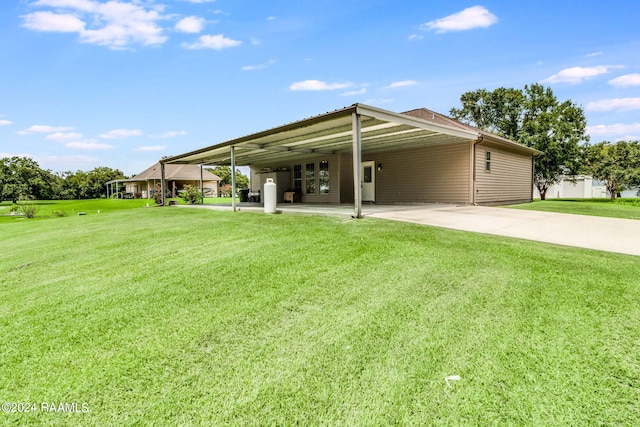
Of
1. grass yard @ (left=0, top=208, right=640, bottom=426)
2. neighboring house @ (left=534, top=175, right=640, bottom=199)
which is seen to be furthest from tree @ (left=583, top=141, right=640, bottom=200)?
grass yard @ (left=0, top=208, right=640, bottom=426)

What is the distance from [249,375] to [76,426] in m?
0.95

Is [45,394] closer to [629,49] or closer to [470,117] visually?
[629,49]

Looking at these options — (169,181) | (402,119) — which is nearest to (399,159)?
(402,119)

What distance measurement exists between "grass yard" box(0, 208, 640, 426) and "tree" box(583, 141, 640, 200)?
27939 millimetres

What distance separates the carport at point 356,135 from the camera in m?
6.80

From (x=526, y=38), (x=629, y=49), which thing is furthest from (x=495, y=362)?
(x=629, y=49)

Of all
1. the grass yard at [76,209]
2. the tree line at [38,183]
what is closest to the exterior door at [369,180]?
the grass yard at [76,209]

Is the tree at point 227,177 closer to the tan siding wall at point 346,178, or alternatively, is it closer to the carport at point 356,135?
the carport at point 356,135

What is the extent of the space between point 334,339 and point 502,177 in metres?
13.3

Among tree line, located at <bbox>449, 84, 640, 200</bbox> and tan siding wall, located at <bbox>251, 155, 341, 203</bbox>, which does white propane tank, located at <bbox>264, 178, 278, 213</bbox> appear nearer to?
tan siding wall, located at <bbox>251, 155, 341, 203</bbox>

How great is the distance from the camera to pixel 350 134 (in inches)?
391

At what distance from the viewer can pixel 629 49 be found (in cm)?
1480

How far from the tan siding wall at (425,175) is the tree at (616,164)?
771 inches

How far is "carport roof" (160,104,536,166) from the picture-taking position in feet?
23.9
